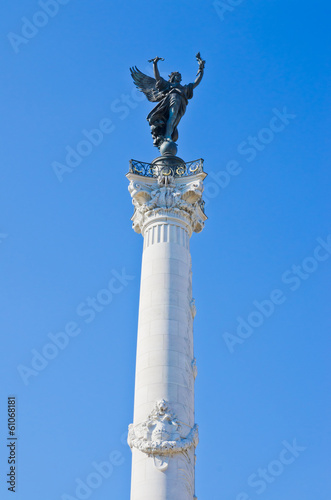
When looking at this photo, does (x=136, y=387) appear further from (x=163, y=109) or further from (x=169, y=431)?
(x=163, y=109)

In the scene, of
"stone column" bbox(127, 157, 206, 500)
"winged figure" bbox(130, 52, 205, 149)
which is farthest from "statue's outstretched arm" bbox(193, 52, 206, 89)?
"stone column" bbox(127, 157, 206, 500)

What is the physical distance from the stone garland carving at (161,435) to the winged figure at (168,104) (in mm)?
14357

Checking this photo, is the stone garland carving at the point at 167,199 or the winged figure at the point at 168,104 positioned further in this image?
the winged figure at the point at 168,104

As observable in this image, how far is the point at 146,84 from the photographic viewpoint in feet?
132

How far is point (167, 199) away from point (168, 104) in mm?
6716

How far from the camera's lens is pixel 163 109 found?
38125 millimetres

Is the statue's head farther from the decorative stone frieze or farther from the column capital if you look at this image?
the decorative stone frieze

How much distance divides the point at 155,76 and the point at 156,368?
15.9m

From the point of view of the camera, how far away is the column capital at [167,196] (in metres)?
33.7

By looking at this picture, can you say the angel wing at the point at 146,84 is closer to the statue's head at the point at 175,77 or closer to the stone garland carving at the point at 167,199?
the statue's head at the point at 175,77

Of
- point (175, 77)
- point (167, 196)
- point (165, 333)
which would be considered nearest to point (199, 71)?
point (175, 77)

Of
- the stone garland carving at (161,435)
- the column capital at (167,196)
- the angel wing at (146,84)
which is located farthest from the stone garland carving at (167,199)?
the stone garland carving at (161,435)

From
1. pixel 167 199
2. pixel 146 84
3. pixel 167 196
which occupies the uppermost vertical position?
pixel 146 84

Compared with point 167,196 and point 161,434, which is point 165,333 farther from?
point 167,196
